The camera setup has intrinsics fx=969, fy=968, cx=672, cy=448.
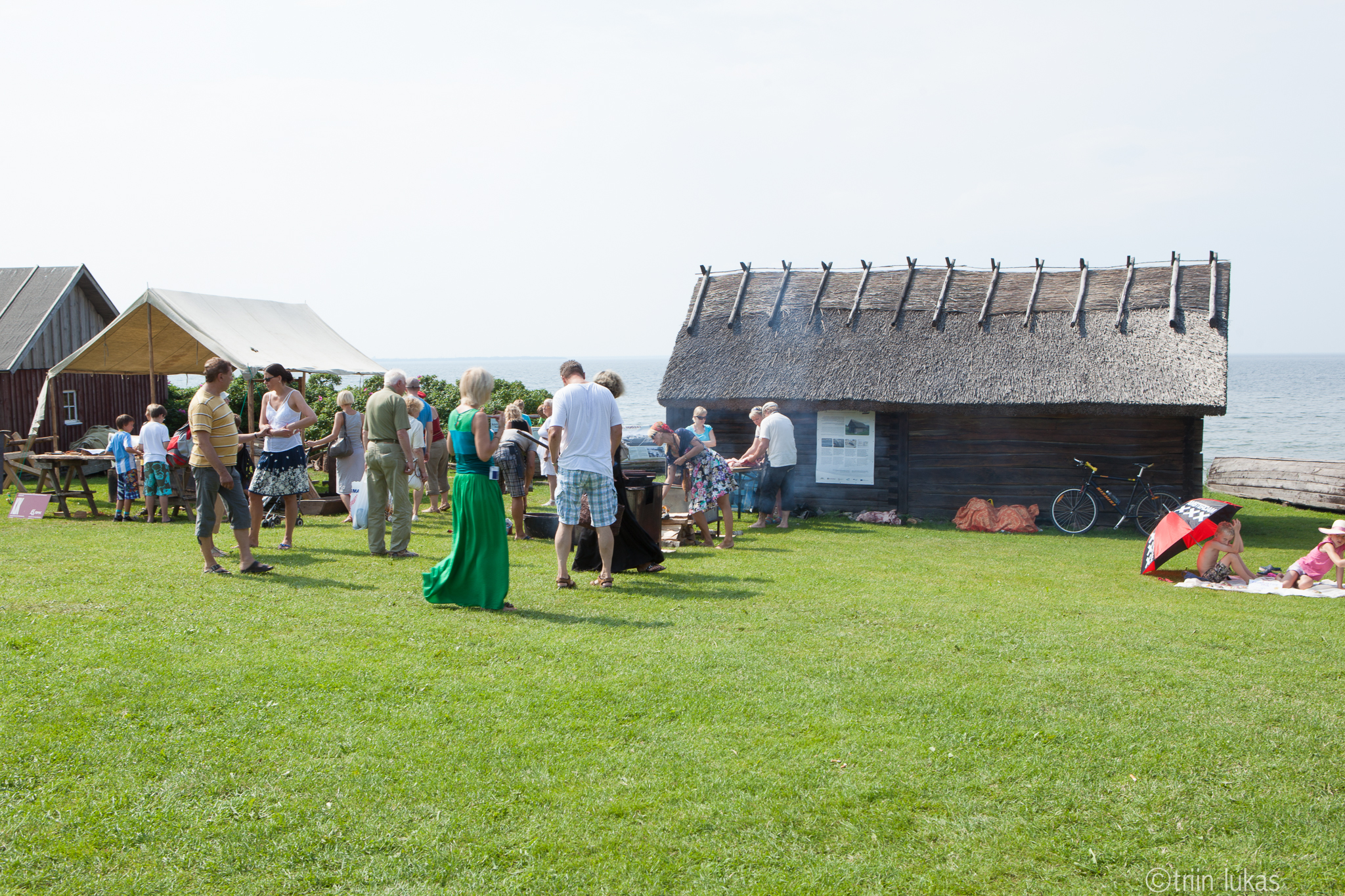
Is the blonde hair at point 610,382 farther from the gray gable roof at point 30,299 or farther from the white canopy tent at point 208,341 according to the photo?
the gray gable roof at point 30,299

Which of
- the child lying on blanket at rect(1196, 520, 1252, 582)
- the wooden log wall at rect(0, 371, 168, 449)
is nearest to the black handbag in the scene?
the child lying on blanket at rect(1196, 520, 1252, 582)

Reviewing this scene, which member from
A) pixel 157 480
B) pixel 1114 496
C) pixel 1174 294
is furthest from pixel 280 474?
pixel 1174 294

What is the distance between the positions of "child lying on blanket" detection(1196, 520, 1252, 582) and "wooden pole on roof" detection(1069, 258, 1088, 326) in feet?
23.6

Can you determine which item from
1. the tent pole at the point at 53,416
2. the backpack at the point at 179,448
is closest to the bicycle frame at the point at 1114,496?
the backpack at the point at 179,448

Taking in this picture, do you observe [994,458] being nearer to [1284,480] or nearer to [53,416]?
[1284,480]

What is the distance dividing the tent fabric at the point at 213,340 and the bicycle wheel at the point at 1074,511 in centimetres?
1108

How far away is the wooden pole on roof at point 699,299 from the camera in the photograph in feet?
59.2

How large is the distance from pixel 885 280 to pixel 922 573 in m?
9.27

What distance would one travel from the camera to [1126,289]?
16.3 m

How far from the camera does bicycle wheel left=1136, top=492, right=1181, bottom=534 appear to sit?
14.8 meters

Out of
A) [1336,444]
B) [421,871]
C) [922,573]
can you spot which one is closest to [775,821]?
[421,871]

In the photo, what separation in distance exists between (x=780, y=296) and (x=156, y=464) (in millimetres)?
10619

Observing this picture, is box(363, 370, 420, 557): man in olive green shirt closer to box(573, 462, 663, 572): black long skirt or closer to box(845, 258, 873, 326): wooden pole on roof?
box(573, 462, 663, 572): black long skirt

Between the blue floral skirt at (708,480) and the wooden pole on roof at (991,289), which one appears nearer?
the blue floral skirt at (708,480)
